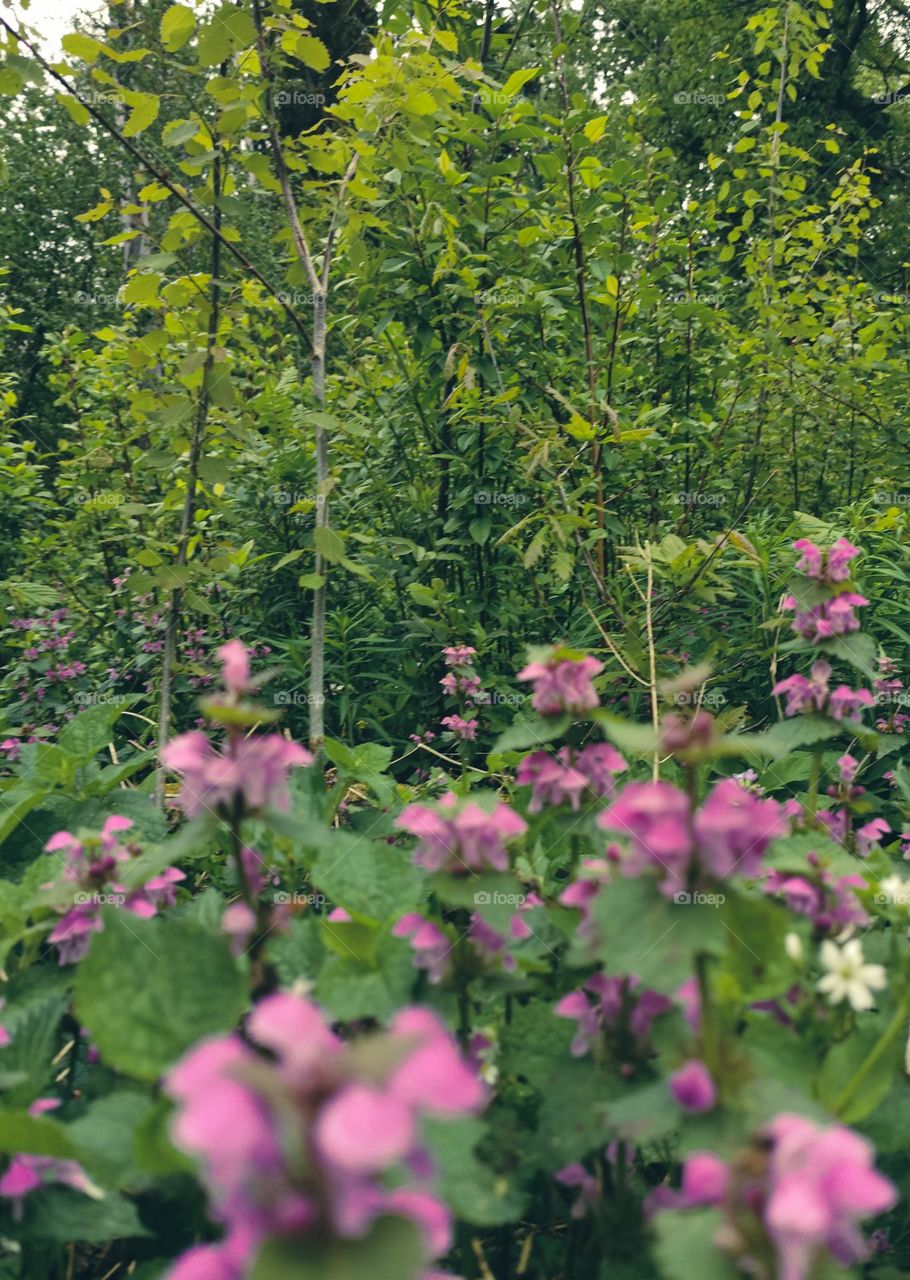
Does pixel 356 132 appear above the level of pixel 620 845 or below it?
above

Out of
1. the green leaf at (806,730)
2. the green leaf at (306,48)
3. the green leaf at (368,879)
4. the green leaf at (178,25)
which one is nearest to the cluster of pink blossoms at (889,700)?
the green leaf at (806,730)

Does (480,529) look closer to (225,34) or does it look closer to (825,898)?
(225,34)

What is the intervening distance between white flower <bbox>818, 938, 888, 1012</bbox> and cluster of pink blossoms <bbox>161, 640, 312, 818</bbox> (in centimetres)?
55

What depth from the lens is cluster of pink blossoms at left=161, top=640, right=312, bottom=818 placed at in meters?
0.81

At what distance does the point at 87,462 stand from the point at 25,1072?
313 centimetres

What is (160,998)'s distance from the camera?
0.87m

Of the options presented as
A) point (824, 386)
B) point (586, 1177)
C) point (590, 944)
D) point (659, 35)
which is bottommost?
point (586, 1177)

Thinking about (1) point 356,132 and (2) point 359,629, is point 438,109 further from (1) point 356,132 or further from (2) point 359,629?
(2) point 359,629

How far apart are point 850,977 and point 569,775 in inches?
13.8

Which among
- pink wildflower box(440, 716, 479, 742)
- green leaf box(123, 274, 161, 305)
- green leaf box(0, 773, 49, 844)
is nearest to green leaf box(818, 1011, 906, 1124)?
green leaf box(0, 773, 49, 844)

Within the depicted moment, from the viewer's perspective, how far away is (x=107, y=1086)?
1046mm

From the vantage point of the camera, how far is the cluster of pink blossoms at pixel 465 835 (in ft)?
3.17

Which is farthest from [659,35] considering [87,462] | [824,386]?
[87,462]

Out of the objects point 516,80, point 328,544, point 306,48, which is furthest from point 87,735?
point 516,80
